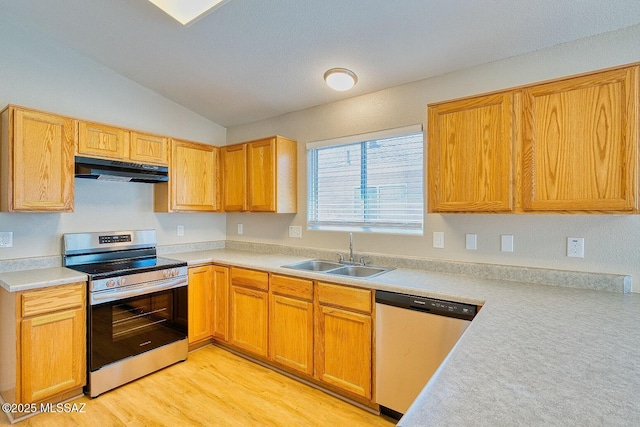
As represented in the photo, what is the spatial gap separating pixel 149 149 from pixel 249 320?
72.8 inches

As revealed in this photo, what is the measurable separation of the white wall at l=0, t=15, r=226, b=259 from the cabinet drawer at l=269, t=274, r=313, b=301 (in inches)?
61.5

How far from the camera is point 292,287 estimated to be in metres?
2.62

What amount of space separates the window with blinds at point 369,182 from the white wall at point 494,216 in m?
0.09

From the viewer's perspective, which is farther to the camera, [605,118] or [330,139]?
[330,139]

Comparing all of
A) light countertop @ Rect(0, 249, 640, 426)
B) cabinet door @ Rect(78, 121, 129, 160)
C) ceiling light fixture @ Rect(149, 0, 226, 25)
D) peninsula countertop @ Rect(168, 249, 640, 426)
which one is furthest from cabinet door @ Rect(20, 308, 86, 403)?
peninsula countertop @ Rect(168, 249, 640, 426)

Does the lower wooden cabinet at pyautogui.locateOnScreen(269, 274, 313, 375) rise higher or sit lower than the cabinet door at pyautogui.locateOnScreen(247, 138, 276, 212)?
lower

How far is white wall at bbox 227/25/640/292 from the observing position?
1915mm

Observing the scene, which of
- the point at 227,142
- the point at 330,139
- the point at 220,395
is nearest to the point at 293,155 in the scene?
the point at 330,139

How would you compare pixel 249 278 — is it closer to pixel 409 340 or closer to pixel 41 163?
pixel 409 340

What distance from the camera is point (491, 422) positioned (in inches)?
28.4

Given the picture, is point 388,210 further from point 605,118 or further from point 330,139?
point 605,118

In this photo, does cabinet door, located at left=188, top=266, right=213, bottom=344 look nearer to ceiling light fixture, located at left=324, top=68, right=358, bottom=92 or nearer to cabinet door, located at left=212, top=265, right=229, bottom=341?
cabinet door, located at left=212, top=265, right=229, bottom=341

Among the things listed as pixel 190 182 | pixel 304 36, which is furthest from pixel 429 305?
pixel 190 182

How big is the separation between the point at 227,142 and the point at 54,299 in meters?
2.48
